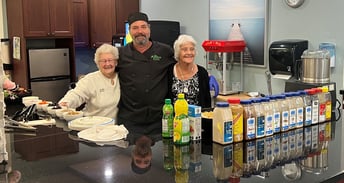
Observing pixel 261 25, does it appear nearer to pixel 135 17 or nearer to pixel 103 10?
pixel 135 17

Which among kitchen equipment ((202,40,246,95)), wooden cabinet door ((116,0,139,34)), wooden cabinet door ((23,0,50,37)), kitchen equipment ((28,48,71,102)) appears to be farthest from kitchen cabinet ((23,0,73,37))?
kitchen equipment ((202,40,246,95))

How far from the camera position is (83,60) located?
6.84 m

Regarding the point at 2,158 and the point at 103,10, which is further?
the point at 103,10

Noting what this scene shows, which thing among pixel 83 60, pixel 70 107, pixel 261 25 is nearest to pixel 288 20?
pixel 261 25

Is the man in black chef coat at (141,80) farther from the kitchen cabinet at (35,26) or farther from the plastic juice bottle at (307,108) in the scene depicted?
the kitchen cabinet at (35,26)

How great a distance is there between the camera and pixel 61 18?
5.70 m

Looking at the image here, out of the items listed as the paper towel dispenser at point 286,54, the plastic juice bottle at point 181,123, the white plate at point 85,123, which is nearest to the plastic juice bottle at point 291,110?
the plastic juice bottle at point 181,123

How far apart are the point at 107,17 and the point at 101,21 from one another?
14 cm

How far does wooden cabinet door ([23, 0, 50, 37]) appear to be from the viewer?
5363 millimetres

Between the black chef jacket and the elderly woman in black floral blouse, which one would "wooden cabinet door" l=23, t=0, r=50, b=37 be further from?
the elderly woman in black floral blouse

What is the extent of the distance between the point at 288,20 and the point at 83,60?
3.87 metres

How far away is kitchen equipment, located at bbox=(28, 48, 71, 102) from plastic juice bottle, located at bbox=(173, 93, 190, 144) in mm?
4142

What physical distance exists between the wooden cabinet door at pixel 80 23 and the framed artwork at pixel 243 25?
251cm

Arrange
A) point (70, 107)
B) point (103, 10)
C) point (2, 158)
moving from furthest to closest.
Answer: point (103, 10)
point (70, 107)
point (2, 158)
